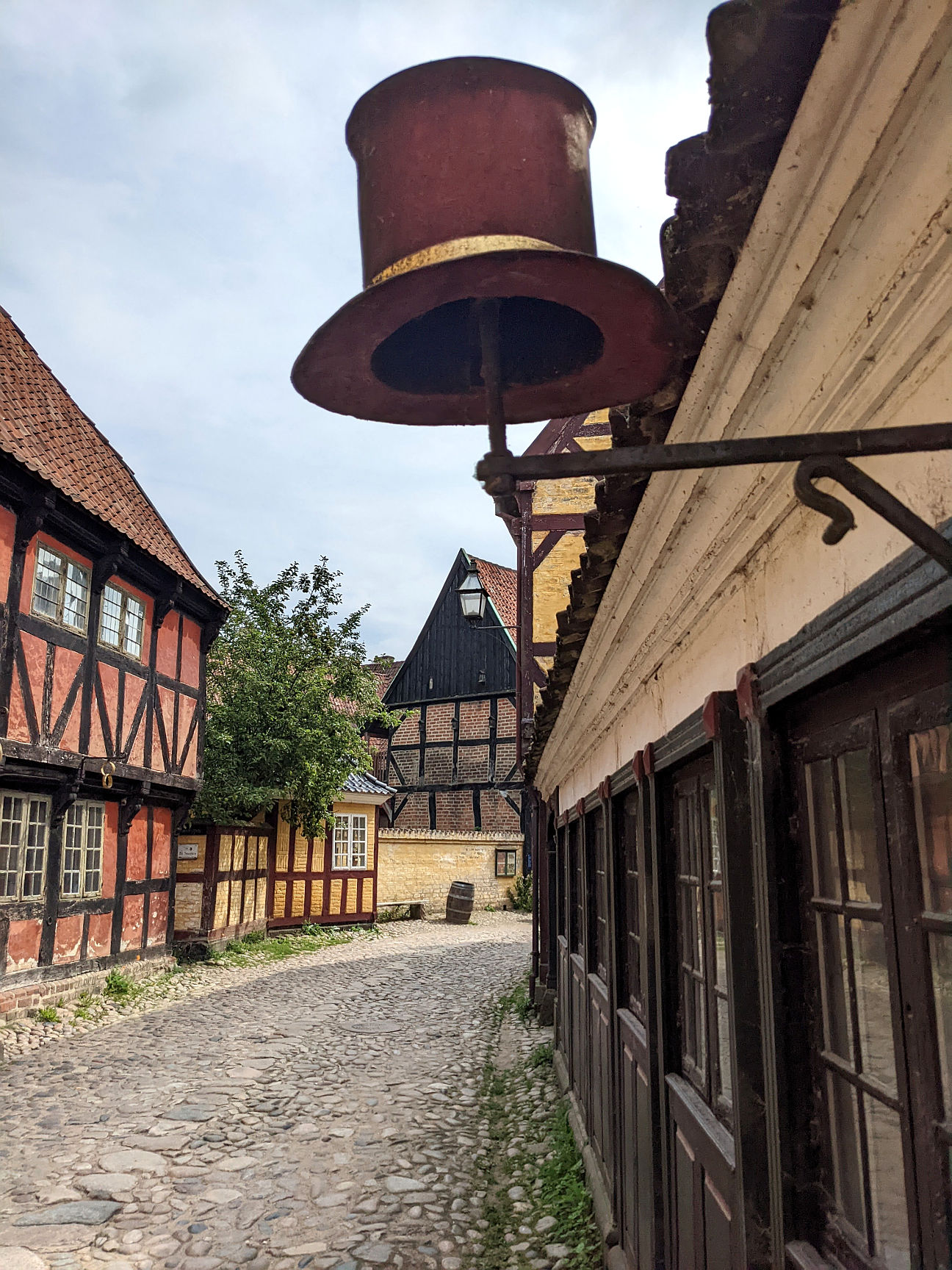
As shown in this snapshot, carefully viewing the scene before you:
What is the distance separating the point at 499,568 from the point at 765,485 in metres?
27.6

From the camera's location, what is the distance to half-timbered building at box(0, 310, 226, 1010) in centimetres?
910

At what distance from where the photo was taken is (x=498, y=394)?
135 centimetres

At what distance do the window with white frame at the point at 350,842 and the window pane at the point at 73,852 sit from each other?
787 cm

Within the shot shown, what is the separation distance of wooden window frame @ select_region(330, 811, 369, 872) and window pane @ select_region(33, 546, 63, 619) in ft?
30.2

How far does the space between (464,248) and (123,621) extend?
1103 cm

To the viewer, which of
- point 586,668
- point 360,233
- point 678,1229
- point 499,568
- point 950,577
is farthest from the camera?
point 499,568

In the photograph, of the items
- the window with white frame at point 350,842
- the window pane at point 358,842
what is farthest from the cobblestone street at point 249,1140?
the window pane at point 358,842

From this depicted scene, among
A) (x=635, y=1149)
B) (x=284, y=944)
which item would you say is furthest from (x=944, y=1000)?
(x=284, y=944)

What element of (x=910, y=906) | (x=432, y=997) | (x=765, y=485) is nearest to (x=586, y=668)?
(x=765, y=485)

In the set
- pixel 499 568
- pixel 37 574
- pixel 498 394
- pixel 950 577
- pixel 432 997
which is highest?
pixel 499 568

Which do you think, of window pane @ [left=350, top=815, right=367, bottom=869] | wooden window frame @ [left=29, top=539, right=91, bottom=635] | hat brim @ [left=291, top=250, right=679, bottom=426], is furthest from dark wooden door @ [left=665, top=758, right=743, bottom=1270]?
window pane @ [left=350, top=815, right=367, bottom=869]

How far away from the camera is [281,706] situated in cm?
1647

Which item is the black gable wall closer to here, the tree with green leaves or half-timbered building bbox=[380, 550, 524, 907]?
half-timbered building bbox=[380, 550, 524, 907]

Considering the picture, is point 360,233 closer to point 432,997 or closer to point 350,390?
point 350,390
